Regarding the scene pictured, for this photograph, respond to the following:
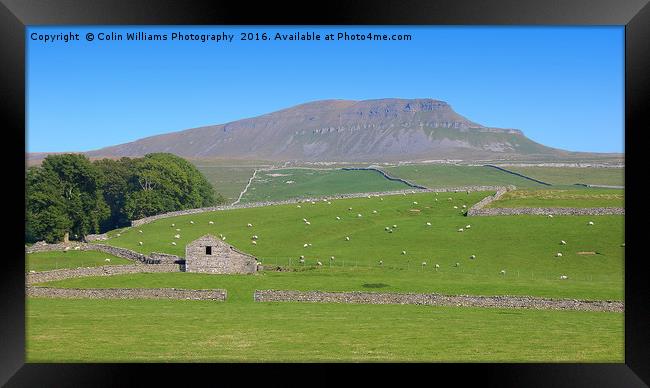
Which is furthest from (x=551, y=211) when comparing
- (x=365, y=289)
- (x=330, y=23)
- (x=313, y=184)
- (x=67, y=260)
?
(x=313, y=184)

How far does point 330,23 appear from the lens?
1537cm

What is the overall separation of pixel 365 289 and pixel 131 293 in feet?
36.1

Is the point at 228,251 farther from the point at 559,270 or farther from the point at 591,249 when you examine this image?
the point at 591,249

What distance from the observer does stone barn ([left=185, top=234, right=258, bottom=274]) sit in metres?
42.9

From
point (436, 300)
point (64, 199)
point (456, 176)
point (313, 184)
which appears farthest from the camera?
point (456, 176)

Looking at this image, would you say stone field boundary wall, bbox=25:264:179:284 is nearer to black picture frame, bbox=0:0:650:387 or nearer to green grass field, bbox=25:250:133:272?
green grass field, bbox=25:250:133:272

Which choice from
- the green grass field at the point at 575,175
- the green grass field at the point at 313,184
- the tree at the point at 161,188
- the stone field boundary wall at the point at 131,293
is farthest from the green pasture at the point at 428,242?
the green grass field at the point at 575,175

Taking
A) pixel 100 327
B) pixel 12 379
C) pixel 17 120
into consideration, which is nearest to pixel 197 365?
pixel 12 379

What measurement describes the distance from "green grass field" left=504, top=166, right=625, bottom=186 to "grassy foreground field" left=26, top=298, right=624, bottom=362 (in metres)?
119

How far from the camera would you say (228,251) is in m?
43.1

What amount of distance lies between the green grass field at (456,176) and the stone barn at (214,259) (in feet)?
343

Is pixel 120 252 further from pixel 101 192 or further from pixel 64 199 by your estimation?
pixel 101 192

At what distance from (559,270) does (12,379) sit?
36.5m

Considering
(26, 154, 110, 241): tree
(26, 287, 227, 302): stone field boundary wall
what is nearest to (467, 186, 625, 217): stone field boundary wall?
(26, 287, 227, 302): stone field boundary wall
